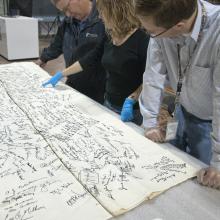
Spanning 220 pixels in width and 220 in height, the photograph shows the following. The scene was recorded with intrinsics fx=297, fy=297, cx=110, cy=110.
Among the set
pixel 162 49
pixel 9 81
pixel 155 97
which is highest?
pixel 162 49

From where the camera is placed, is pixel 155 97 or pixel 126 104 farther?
pixel 126 104

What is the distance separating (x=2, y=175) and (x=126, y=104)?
1.92 feet

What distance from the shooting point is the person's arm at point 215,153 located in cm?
80

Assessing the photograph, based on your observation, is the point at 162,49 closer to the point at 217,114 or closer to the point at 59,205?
the point at 217,114

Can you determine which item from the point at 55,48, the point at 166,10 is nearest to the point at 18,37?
the point at 55,48

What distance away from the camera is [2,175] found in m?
0.80

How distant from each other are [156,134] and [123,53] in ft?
1.33

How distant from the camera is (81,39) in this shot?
1621 millimetres

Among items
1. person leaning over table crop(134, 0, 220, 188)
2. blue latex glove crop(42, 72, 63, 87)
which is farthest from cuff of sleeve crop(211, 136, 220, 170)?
blue latex glove crop(42, 72, 63, 87)

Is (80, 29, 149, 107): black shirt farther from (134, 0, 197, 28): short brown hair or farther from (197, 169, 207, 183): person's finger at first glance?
(197, 169, 207, 183): person's finger

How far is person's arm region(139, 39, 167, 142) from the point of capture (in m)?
1.04

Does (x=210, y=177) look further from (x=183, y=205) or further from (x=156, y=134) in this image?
(x=156, y=134)

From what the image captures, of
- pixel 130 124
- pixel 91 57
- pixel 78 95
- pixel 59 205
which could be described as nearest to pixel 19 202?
pixel 59 205

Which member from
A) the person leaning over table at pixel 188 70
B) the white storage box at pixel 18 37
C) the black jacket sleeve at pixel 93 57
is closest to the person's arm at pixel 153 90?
the person leaning over table at pixel 188 70
